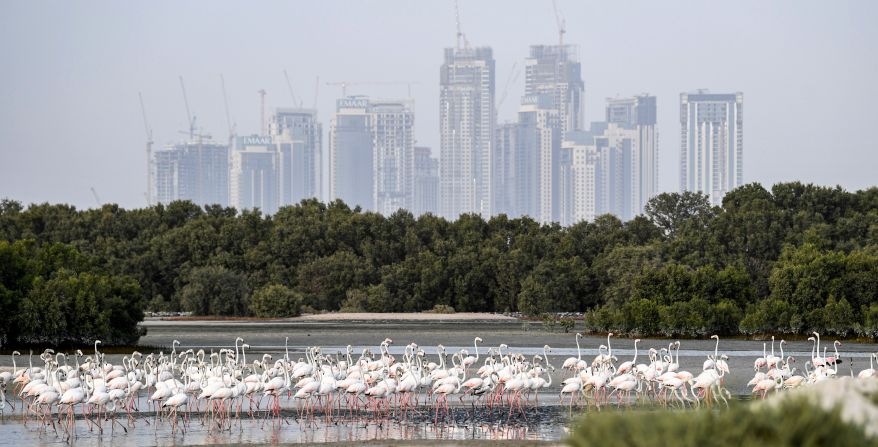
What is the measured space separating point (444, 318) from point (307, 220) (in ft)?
75.2

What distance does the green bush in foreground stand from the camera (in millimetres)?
12203

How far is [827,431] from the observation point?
478 inches

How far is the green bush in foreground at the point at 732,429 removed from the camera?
12.2 m

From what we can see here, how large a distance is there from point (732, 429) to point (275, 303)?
74880mm

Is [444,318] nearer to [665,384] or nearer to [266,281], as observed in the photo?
[266,281]

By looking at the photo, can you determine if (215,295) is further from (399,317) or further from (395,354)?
(395,354)

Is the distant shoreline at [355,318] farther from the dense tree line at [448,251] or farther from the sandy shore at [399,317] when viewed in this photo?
the dense tree line at [448,251]

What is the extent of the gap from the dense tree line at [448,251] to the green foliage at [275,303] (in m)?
0.10

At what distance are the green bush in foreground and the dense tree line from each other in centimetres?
5099

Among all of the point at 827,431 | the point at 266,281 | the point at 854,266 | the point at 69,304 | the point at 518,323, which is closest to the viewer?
the point at 827,431

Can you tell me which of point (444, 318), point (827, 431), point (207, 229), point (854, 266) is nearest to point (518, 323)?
point (444, 318)

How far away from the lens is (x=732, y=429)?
12.5 meters

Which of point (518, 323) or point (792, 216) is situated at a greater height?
point (792, 216)

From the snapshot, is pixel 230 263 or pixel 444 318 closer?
pixel 444 318
